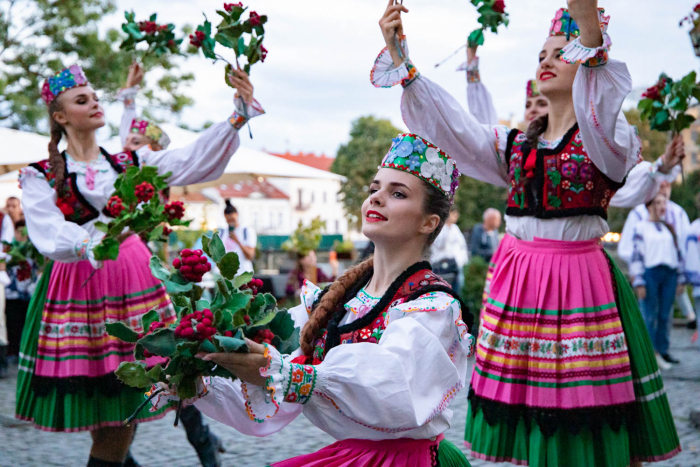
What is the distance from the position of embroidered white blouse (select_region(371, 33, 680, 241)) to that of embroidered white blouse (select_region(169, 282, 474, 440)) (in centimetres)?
100

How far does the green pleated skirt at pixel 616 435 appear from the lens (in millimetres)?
2953

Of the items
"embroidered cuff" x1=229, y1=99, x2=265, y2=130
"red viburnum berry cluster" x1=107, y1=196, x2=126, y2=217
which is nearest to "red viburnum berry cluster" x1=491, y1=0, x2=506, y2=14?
"embroidered cuff" x1=229, y1=99, x2=265, y2=130

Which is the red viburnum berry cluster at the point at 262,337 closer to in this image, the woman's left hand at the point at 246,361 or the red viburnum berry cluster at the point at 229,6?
the woman's left hand at the point at 246,361

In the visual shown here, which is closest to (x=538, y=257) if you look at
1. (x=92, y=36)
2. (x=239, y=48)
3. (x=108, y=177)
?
(x=239, y=48)

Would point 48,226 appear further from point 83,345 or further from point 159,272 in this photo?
point 159,272

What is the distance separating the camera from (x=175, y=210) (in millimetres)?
3496

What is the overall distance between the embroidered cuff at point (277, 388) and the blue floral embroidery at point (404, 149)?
0.86 metres

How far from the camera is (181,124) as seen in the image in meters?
19.1

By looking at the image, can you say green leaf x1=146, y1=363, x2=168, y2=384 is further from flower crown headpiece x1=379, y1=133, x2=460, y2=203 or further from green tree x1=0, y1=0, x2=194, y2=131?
green tree x1=0, y1=0, x2=194, y2=131

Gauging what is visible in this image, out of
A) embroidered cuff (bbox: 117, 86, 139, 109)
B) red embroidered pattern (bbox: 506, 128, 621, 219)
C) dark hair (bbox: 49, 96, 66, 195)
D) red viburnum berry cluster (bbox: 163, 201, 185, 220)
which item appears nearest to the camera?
red embroidered pattern (bbox: 506, 128, 621, 219)

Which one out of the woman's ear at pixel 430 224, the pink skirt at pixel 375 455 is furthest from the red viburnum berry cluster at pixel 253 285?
the woman's ear at pixel 430 224

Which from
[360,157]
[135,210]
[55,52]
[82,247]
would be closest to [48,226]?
[82,247]

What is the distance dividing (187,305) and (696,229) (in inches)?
285

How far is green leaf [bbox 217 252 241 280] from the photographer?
173 centimetres
